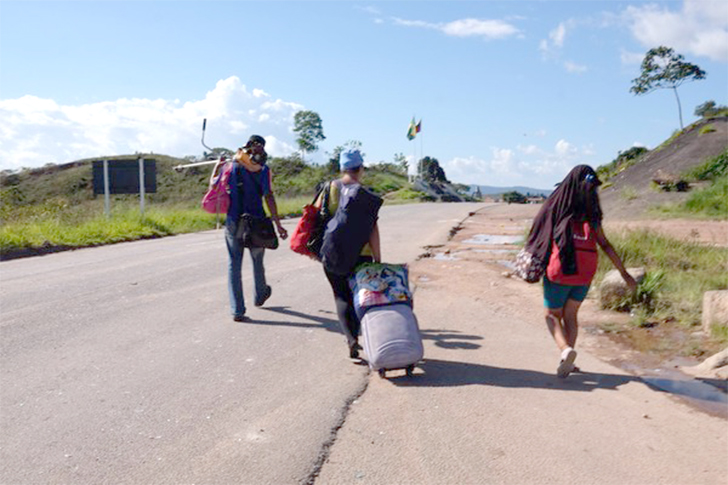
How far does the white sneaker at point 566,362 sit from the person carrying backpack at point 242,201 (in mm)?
3431

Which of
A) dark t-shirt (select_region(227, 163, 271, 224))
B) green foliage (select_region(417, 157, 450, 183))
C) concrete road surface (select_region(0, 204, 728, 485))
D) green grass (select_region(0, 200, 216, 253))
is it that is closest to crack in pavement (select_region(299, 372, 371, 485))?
concrete road surface (select_region(0, 204, 728, 485))

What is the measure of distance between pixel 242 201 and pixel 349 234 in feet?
7.55

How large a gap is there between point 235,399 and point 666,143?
33.8 m

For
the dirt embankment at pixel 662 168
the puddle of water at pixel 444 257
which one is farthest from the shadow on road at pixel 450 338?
the dirt embankment at pixel 662 168

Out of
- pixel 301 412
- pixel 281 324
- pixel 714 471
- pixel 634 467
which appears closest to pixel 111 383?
pixel 301 412

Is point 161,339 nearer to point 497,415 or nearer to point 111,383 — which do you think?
point 111,383

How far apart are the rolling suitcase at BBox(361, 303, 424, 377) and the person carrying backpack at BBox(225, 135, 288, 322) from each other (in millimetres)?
2422

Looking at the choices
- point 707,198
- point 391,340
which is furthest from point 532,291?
point 707,198

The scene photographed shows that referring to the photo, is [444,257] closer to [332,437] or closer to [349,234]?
[349,234]

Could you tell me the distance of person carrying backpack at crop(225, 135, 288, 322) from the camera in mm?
7824

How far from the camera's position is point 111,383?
5570 millimetres

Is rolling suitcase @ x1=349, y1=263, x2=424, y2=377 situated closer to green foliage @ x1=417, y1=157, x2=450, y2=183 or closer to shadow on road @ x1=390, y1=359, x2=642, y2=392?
shadow on road @ x1=390, y1=359, x2=642, y2=392

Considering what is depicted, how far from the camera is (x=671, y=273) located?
33.6 ft

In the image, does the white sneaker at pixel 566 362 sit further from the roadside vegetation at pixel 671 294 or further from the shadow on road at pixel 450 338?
the roadside vegetation at pixel 671 294
